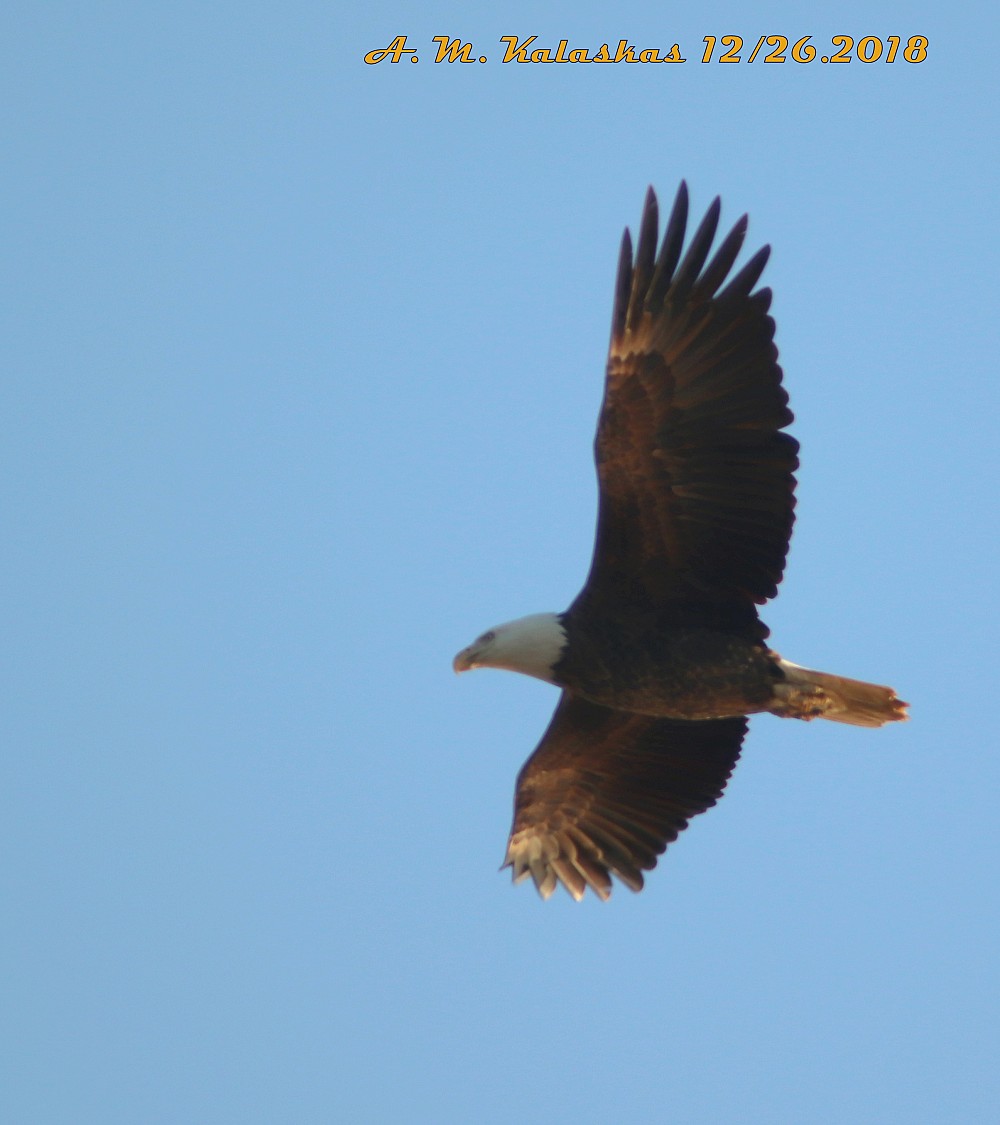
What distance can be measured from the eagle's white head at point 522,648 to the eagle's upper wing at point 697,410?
0.73m

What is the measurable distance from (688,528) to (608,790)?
235 cm

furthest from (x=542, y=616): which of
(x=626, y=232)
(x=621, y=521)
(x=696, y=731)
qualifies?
(x=626, y=232)

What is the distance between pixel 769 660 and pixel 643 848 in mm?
2018

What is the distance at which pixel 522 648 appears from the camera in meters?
10.3

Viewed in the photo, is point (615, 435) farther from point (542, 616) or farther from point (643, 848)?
point (643, 848)

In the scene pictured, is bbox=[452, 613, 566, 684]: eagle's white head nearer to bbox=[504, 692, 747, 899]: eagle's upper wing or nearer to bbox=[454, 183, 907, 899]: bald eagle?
bbox=[454, 183, 907, 899]: bald eagle

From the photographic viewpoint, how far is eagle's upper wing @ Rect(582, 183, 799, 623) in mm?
9617

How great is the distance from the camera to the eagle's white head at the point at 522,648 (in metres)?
10.2

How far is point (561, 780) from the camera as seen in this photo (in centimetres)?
1160

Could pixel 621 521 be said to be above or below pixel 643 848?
above

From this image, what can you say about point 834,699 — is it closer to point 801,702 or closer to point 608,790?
point 801,702

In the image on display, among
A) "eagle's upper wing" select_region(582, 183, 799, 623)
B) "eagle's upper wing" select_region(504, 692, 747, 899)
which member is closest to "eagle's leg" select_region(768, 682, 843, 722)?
"eagle's upper wing" select_region(582, 183, 799, 623)

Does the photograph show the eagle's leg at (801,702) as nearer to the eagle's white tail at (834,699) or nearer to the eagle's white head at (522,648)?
the eagle's white tail at (834,699)

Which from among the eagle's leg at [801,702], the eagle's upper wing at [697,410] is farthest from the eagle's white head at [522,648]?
the eagle's leg at [801,702]
